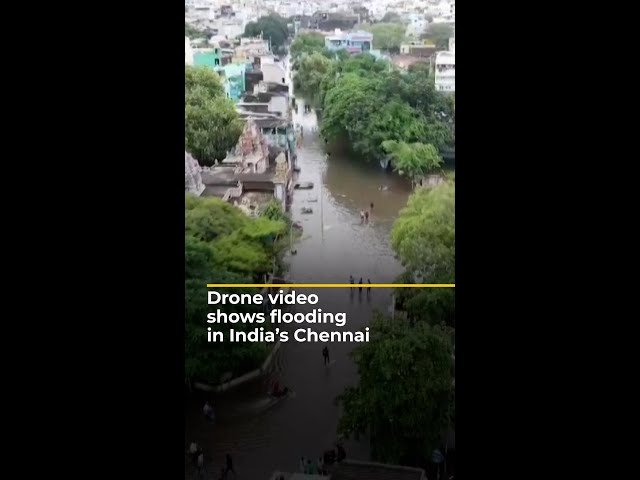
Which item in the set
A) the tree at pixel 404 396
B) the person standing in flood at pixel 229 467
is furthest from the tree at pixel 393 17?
the person standing in flood at pixel 229 467

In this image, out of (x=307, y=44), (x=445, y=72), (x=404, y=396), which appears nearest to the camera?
(x=404, y=396)

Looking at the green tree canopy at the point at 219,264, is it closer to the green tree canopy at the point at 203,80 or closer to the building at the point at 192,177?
the building at the point at 192,177

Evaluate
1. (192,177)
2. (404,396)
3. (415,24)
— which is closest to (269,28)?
(415,24)

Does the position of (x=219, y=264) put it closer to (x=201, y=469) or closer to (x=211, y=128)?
(x=211, y=128)
